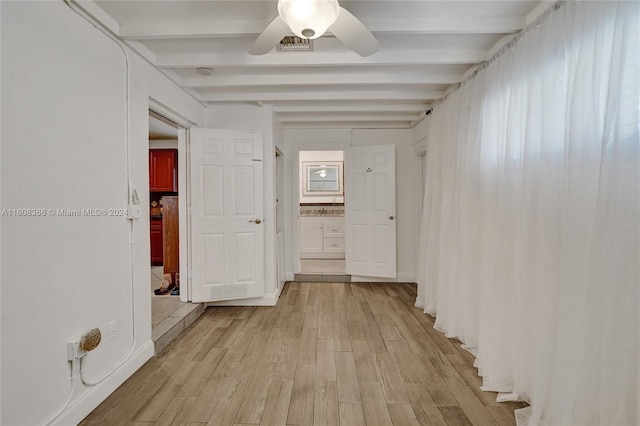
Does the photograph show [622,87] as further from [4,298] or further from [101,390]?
[101,390]

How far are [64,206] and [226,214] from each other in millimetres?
1738

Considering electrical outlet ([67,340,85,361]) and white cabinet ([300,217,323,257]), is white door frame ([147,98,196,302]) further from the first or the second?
white cabinet ([300,217,323,257])

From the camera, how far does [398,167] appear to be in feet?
14.8

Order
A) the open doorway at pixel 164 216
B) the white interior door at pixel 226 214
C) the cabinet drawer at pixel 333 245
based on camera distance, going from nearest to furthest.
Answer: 1. the white interior door at pixel 226 214
2. the open doorway at pixel 164 216
3. the cabinet drawer at pixel 333 245

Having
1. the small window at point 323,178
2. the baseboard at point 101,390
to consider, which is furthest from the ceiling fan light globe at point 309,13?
the small window at point 323,178

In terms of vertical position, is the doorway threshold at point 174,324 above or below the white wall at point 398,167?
below

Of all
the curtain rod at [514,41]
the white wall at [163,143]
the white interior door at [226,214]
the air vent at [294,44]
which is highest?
the air vent at [294,44]

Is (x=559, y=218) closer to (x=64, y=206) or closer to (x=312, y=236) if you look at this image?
(x=64, y=206)

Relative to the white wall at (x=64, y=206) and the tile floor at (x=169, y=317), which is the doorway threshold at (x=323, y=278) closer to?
the tile floor at (x=169, y=317)

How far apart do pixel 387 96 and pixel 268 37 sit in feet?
5.82

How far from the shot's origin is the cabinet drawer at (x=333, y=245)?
6.08 meters

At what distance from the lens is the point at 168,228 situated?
162 inches

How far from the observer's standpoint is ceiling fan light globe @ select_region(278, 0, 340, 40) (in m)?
1.26

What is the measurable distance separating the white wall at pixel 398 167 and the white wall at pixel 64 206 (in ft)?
8.23
